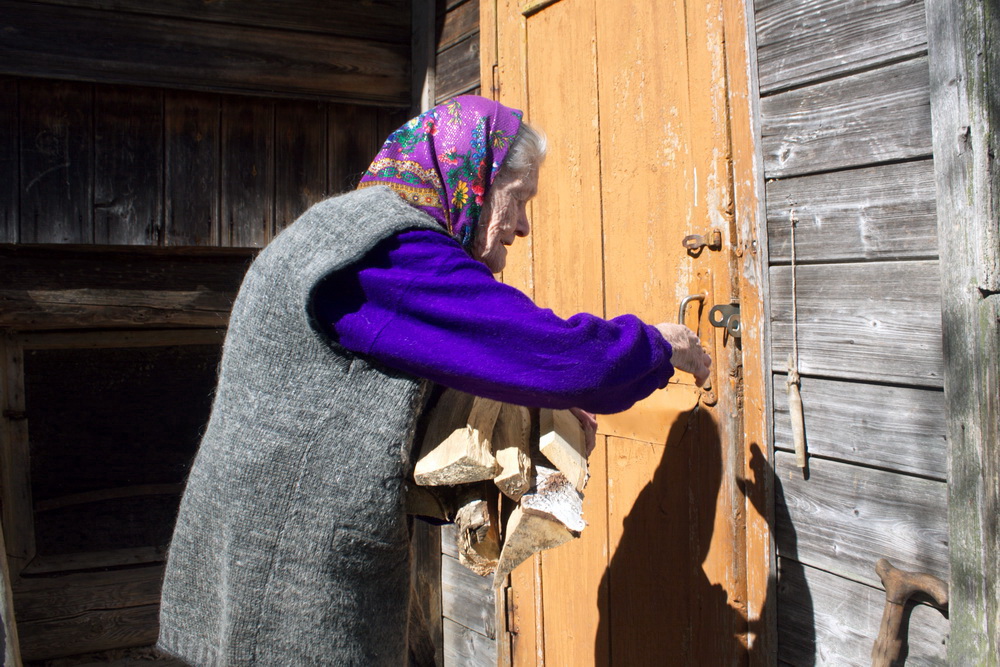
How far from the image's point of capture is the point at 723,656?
1920 mm

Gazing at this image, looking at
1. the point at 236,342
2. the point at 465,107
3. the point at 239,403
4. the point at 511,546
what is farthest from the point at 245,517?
the point at 465,107

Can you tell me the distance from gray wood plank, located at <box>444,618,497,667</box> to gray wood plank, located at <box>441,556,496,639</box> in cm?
3

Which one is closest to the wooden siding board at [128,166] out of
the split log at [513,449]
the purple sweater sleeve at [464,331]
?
the purple sweater sleeve at [464,331]

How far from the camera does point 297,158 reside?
10.5ft

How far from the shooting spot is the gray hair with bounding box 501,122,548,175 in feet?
4.93

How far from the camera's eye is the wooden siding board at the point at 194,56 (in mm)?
2785

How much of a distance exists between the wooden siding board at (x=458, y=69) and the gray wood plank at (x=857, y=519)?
1860 millimetres

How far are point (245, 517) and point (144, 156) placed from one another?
2.08m

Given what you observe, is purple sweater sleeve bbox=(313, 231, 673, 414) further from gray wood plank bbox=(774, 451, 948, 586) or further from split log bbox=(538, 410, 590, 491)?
gray wood plank bbox=(774, 451, 948, 586)

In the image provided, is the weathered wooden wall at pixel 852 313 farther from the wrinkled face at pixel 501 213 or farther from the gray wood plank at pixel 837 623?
the wrinkled face at pixel 501 213

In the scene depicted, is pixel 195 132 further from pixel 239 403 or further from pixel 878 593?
pixel 878 593

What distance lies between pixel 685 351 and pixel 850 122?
23.9 inches

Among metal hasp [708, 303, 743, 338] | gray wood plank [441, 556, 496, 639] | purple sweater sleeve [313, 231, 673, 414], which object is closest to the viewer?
purple sweater sleeve [313, 231, 673, 414]

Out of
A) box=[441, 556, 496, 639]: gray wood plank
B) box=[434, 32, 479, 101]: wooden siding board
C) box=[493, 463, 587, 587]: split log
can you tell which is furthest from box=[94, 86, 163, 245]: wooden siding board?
box=[493, 463, 587, 587]: split log
